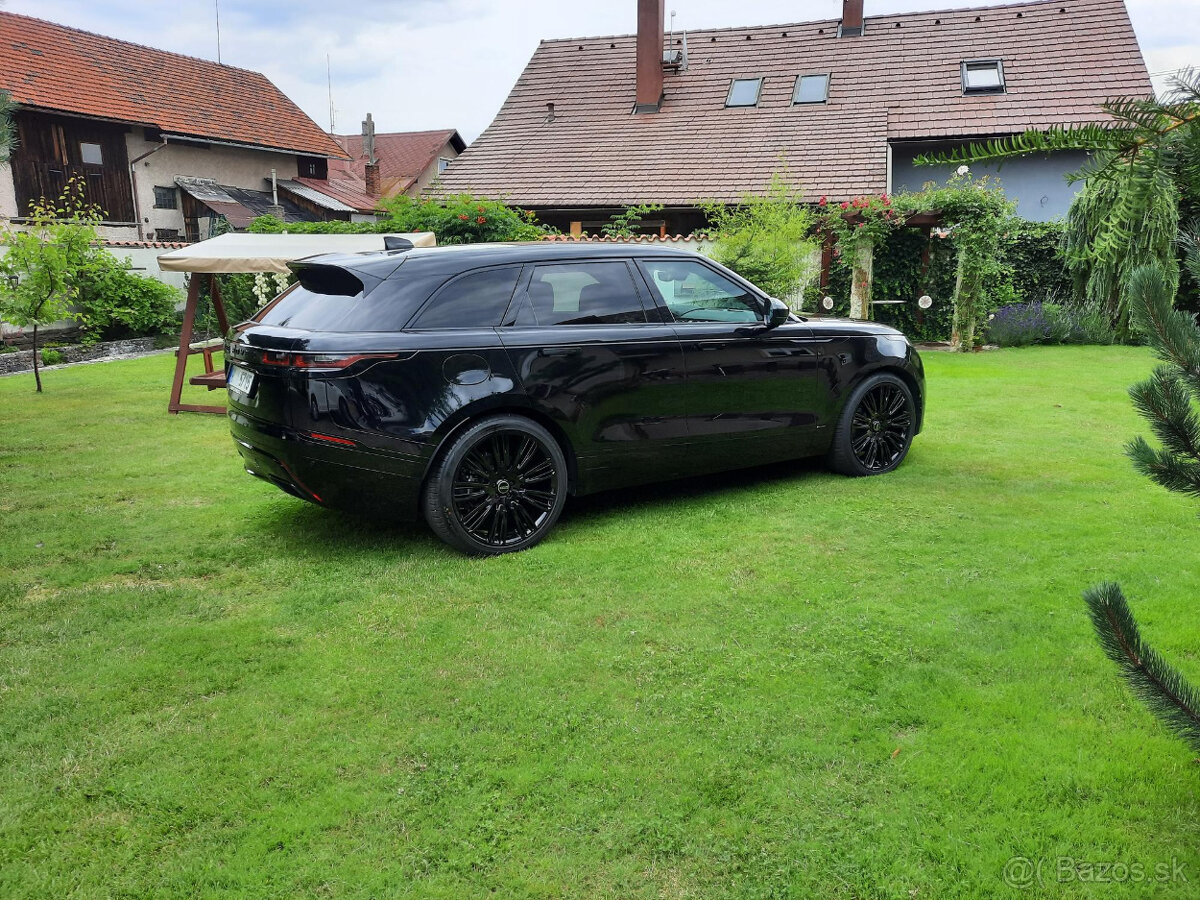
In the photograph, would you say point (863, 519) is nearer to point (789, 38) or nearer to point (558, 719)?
point (558, 719)

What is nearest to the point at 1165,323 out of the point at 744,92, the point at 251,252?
the point at 251,252

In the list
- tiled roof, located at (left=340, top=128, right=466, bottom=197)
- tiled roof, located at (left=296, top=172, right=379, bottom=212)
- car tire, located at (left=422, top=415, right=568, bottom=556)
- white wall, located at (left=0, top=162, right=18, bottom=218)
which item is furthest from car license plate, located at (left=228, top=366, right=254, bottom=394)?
tiled roof, located at (left=340, top=128, right=466, bottom=197)

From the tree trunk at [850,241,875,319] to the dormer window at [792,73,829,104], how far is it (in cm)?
909

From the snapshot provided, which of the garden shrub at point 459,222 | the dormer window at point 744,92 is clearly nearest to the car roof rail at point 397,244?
the garden shrub at point 459,222

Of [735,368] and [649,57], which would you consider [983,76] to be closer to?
[649,57]

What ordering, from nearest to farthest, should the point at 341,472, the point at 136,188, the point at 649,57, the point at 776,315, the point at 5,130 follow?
1. the point at 341,472
2. the point at 776,315
3. the point at 5,130
4. the point at 649,57
5. the point at 136,188

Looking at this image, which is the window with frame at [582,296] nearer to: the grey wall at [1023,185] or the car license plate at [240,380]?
the car license plate at [240,380]

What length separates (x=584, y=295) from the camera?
5.35 m

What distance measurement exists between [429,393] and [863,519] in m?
2.76

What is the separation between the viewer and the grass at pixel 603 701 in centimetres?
250

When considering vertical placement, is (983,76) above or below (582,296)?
above

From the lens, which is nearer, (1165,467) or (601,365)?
(1165,467)

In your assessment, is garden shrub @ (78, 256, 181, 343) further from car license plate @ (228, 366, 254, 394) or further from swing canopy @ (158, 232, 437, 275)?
car license plate @ (228, 366, 254, 394)

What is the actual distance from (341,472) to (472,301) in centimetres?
121
